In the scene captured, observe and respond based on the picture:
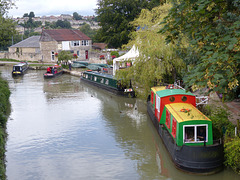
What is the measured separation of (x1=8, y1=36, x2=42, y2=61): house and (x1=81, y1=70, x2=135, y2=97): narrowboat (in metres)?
25.6

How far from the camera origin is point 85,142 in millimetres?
16031

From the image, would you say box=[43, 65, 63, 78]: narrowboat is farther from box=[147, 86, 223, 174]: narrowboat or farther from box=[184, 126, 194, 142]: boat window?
box=[184, 126, 194, 142]: boat window

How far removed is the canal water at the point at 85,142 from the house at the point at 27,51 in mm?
33516

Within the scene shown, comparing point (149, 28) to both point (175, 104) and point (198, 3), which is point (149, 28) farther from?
point (198, 3)

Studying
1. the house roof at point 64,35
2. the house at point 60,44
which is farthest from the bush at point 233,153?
the house roof at point 64,35

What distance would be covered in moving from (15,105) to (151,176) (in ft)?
51.8

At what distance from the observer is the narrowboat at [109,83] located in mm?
26853

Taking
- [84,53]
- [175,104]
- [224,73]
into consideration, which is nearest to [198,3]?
[224,73]

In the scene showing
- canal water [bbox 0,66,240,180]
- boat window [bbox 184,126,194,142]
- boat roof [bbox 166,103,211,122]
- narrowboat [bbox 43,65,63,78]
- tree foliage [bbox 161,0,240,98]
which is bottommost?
canal water [bbox 0,66,240,180]

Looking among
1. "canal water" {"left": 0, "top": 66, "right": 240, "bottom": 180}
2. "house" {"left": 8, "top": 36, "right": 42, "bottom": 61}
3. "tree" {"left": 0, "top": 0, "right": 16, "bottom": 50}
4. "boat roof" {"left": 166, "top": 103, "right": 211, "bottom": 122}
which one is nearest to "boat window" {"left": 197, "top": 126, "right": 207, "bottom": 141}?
"boat roof" {"left": 166, "top": 103, "right": 211, "bottom": 122}

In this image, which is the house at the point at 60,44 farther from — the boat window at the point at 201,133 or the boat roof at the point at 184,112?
the boat window at the point at 201,133

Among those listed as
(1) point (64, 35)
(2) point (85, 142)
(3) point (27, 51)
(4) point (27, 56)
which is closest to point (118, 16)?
(1) point (64, 35)

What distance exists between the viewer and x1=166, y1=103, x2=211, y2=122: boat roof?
12.3 metres

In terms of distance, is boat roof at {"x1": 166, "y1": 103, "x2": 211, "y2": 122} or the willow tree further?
the willow tree
